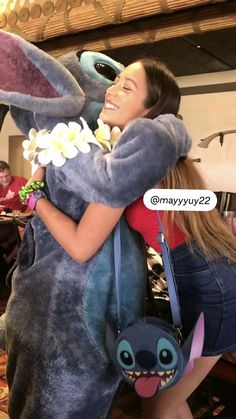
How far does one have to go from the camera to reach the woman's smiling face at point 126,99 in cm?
96

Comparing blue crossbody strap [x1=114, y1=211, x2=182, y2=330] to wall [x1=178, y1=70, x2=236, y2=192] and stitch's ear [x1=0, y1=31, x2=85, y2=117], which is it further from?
wall [x1=178, y1=70, x2=236, y2=192]

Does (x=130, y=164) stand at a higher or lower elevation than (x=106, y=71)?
lower

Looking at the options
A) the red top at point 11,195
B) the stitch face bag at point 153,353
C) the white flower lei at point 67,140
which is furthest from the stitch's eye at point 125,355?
the red top at point 11,195

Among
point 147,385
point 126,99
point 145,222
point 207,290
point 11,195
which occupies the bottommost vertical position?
point 11,195

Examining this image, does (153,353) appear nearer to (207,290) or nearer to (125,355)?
(125,355)

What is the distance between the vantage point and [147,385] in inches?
34.5

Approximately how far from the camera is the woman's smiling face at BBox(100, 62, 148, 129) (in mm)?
959

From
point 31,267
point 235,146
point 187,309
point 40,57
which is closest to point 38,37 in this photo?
point 40,57

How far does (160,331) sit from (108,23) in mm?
955

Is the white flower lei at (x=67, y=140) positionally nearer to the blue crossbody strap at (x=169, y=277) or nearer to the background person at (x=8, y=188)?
the blue crossbody strap at (x=169, y=277)

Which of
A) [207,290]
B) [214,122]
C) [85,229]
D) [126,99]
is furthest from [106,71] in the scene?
[214,122]

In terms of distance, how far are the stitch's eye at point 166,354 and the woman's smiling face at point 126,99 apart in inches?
17.8

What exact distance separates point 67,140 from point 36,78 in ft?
0.52

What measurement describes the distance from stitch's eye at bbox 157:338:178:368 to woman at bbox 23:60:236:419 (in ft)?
0.66
